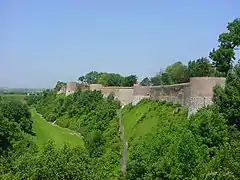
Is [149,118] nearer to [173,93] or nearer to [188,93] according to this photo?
[173,93]

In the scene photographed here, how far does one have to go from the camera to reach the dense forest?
802 inches

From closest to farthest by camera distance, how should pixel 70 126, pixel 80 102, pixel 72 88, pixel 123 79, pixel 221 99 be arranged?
pixel 221 99 → pixel 70 126 → pixel 80 102 → pixel 72 88 → pixel 123 79

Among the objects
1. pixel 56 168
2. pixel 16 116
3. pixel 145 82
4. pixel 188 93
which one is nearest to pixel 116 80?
pixel 145 82

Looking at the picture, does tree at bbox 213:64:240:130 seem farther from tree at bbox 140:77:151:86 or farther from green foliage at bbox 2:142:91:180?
tree at bbox 140:77:151:86

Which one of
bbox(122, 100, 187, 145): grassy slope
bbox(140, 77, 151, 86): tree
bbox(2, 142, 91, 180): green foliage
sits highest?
bbox(140, 77, 151, 86): tree

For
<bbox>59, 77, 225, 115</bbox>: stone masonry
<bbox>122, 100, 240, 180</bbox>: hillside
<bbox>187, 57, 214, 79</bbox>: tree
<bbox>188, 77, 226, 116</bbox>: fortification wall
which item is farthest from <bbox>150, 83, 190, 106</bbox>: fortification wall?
<bbox>187, 57, 214, 79</bbox>: tree

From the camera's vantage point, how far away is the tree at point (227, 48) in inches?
1539

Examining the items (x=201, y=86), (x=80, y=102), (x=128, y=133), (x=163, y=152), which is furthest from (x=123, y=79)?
(x=163, y=152)

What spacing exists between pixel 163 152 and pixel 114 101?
35.4m

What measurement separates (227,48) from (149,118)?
8851 mm

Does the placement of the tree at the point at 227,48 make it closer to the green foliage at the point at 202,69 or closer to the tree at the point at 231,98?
the green foliage at the point at 202,69

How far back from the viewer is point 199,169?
2114 cm

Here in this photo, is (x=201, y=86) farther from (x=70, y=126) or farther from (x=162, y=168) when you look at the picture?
(x=70, y=126)

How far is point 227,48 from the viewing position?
132ft
